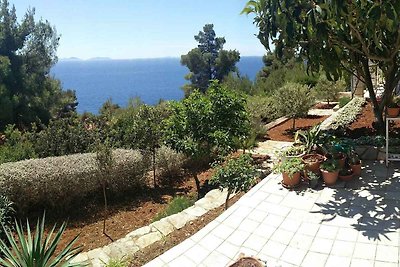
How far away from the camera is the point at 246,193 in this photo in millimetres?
5652

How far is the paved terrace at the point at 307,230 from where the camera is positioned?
386cm

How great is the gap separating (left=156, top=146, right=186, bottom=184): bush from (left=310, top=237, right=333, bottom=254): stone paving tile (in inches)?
166

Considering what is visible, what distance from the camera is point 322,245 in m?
4.03

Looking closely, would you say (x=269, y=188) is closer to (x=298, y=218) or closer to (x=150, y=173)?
(x=298, y=218)

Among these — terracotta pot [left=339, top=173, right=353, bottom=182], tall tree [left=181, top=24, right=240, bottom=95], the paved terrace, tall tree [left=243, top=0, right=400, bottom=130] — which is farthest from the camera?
tall tree [left=181, top=24, right=240, bottom=95]

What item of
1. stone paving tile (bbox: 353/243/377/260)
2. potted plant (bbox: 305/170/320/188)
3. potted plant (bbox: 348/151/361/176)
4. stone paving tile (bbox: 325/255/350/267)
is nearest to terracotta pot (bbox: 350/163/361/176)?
potted plant (bbox: 348/151/361/176)

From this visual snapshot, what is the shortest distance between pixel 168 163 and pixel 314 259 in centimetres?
471

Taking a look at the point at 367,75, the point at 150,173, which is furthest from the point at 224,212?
the point at 367,75

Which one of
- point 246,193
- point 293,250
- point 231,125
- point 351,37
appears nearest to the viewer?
point 293,250

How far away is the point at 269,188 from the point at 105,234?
9.33ft

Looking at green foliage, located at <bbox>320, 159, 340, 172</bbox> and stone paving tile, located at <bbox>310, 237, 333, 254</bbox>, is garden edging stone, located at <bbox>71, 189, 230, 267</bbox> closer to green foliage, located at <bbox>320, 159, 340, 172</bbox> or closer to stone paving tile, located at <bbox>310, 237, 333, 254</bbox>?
green foliage, located at <bbox>320, 159, 340, 172</bbox>

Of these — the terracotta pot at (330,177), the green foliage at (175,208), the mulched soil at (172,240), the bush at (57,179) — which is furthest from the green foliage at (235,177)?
the bush at (57,179)

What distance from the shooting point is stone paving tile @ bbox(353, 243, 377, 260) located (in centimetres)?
373

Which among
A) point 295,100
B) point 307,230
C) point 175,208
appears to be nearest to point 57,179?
point 175,208
